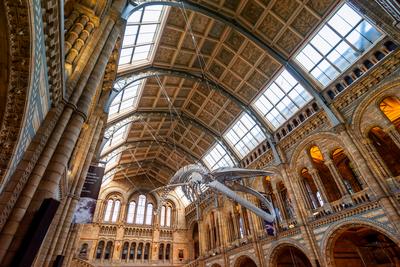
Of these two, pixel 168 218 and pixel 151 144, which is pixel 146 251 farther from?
pixel 151 144

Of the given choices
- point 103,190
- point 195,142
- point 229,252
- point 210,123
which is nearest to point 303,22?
point 210,123

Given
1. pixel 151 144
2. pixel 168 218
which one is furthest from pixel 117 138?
pixel 168 218

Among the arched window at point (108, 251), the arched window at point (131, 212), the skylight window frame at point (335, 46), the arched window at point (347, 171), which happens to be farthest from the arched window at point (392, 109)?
the arched window at point (108, 251)

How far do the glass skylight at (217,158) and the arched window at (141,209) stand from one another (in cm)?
1092

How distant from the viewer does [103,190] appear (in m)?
27.6

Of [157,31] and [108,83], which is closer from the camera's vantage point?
[108,83]

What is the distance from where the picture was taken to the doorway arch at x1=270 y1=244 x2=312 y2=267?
15432mm

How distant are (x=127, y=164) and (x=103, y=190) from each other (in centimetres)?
437

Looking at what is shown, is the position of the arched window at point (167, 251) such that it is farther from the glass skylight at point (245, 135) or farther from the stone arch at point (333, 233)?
the stone arch at point (333, 233)

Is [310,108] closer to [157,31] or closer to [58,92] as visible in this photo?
[157,31]

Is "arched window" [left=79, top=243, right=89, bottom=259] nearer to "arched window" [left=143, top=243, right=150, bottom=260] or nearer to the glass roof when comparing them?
"arched window" [left=143, top=243, right=150, bottom=260]

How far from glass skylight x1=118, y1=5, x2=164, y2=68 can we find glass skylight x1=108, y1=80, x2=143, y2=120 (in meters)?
2.45

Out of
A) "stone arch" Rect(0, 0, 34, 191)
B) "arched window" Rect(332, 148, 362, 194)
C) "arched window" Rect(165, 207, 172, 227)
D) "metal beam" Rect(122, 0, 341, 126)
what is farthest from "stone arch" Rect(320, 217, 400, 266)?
"arched window" Rect(165, 207, 172, 227)

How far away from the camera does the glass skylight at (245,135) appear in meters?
19.1
